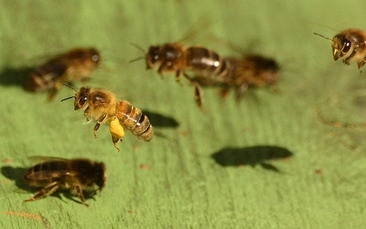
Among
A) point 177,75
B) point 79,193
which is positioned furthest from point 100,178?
point 177,75

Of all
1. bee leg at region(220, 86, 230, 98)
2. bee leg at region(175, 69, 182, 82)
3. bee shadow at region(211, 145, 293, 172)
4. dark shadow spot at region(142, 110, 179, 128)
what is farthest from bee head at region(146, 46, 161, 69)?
bee shadow at region(211, 145, 293, 172)

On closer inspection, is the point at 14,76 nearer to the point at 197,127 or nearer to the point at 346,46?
the point at 197,127

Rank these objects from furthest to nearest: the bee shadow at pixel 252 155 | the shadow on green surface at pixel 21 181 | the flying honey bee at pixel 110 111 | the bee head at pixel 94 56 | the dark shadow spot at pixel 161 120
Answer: the bee head at pixel 94 56
the dark shadow spot at pixel 161 120
the bee shadow at pixel 252 155
the shadow on green surface at pixel 21 181
the flying honey bee at pixel 110 111

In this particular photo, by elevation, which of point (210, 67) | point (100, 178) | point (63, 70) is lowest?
point (100, 178)

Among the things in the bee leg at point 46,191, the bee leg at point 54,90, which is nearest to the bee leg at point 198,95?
the bee leg at point 54,90

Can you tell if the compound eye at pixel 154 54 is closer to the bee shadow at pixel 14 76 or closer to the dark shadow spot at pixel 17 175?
the bee shadow at pixel 14 76

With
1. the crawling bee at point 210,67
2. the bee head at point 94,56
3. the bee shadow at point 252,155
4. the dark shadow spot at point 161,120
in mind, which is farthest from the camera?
the bee head at point 94,56
